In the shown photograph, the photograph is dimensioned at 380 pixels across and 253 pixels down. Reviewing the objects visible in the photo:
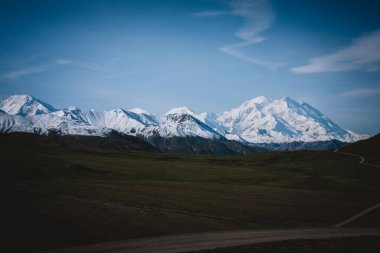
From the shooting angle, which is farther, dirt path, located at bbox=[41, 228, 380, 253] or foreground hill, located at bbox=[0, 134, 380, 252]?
foreground hill, located at bbox=[0, 134, 380, 252]

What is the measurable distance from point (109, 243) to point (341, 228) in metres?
29.0

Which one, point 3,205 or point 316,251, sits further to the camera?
point 3,205

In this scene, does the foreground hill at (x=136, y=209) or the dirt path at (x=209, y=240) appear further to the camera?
the foreground hill at (x=136, y=209)

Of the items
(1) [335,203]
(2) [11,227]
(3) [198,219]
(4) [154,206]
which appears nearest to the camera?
(2) [11,227]

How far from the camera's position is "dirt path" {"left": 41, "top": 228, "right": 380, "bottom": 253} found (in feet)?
101

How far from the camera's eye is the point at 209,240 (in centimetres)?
3553

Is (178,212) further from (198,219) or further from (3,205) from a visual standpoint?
(3,205)

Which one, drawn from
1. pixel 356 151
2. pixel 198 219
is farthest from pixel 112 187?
pixel 356 151

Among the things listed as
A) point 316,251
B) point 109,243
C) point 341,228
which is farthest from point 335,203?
point 109,243

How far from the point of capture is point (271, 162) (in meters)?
198

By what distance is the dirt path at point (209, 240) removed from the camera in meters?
30.8

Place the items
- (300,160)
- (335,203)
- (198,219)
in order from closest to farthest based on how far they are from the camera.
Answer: (198,219)
(335,203)
(300,160)

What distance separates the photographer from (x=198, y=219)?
155 feet

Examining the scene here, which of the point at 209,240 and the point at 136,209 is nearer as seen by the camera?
the point at 209,240
